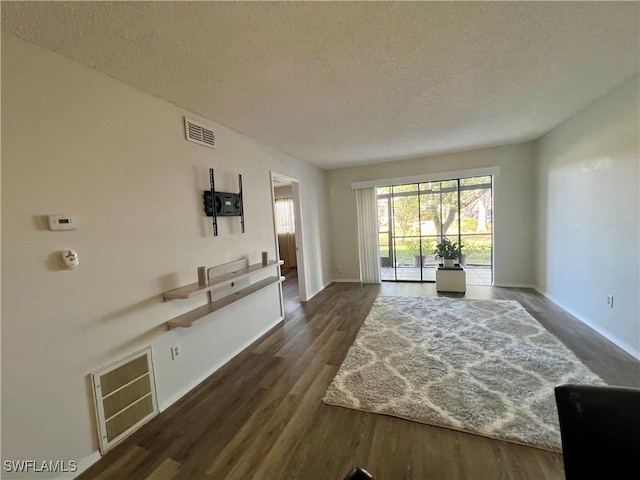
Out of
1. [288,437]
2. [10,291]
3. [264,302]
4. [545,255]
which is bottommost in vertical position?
[288,437]

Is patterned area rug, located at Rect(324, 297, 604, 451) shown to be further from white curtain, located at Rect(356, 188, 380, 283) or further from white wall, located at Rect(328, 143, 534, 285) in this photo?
white curtain, located at Rect(356, 188, 380, 283)

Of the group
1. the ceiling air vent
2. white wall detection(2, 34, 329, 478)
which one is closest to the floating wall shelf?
white wall detection(2, 34, 329, 478)

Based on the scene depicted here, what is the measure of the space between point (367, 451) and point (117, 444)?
1645 millimetres

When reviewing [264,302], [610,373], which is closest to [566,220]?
[610,373]

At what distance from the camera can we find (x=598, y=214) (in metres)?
2.75

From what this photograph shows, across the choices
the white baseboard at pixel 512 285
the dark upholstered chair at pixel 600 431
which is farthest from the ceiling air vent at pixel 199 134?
the white baseboard at pixel 512 285

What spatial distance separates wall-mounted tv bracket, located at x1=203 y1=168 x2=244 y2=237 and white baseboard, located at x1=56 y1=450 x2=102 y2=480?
5.77 feet

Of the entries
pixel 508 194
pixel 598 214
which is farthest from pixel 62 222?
pixel 508 194

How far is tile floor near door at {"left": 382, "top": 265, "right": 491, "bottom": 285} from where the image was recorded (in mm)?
5168

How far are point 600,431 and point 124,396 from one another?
247cm

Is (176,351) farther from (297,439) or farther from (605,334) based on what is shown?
(605,334)

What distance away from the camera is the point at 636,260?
2.27 meters

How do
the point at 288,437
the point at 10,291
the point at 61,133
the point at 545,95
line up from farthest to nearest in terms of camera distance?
the point at 545,95 → the point at 288,437 → the point at 61,133 → the point at 10,291

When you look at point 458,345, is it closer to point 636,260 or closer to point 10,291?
point 636,260
